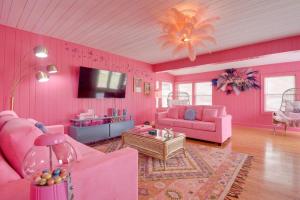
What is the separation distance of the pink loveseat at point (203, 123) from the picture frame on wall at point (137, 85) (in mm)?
1214

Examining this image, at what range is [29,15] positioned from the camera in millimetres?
2588

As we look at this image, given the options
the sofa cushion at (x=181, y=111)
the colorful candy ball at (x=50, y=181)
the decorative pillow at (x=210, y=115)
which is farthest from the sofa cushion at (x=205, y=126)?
the colorful candy ball at (x=50, y=181)

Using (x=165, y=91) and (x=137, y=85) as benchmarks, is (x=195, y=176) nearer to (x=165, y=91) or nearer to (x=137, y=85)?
(x=137, y=85)

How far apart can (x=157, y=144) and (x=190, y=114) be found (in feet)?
7.15

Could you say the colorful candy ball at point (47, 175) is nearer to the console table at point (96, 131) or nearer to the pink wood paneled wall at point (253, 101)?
the console table at point (96, 131)

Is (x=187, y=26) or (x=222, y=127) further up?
(x=187, y=26)

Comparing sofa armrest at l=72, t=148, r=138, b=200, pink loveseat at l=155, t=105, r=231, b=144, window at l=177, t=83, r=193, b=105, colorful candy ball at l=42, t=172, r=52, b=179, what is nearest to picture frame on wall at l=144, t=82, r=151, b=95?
pink loveseat at l=155, t=105, r=231, b=144

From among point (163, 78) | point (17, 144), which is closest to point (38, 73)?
point (17, 144)

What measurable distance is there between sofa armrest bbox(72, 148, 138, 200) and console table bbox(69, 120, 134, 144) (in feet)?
8.35

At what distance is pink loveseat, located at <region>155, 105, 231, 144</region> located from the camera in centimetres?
367

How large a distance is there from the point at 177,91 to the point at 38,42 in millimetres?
6148

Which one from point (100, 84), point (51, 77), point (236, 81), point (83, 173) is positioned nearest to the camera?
point (83, 173)

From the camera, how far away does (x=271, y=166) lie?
2.55 meters

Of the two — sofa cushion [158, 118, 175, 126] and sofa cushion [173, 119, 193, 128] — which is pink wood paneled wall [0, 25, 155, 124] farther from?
sofa cushion [173, 119, 193, 128]
